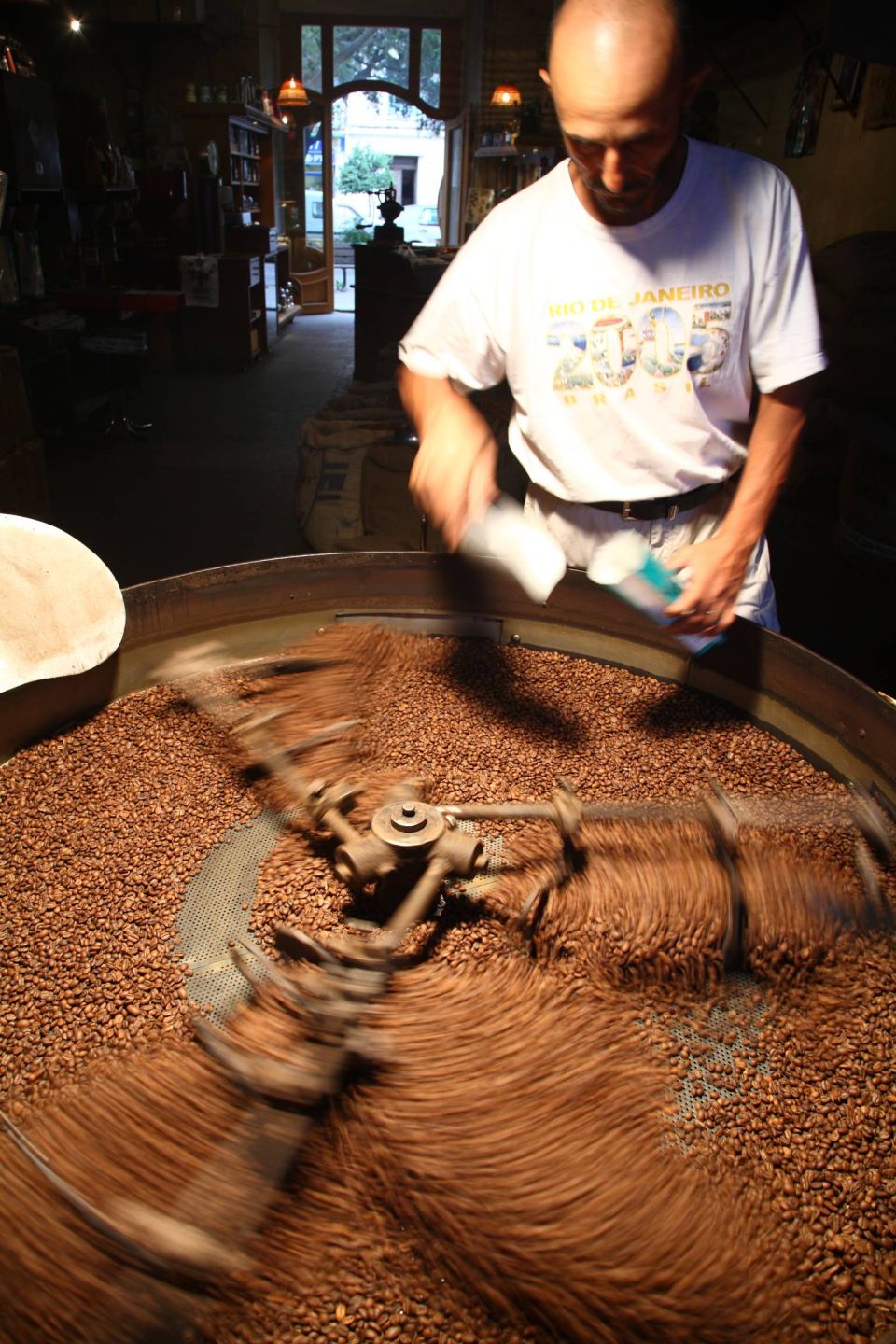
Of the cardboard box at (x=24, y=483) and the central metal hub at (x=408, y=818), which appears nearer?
the central metal hub at (x=408, y=818)

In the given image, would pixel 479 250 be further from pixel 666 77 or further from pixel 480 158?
pixel 480 158

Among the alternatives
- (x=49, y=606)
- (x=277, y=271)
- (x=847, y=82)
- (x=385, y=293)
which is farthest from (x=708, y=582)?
(x=277, y=271)

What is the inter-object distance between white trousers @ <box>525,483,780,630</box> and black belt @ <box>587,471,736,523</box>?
2 centimetres

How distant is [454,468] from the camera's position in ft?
3.85

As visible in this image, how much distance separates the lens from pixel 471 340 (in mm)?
1280

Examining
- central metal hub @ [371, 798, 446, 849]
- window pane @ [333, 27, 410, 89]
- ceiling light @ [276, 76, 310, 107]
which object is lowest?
central metal hub @ [371, 798, 446, 849]

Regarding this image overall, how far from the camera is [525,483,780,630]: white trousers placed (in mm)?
1339

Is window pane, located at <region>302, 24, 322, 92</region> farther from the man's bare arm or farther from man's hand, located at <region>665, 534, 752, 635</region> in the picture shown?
man's hand, located at <region>665, 534, 752, 635</region>

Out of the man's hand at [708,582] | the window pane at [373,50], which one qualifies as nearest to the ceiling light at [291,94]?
the window pane at [373,50]

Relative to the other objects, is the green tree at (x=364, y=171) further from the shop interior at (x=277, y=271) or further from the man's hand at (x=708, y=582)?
the man's hand at (x=708, y=582)

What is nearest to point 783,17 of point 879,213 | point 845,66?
point 845,66

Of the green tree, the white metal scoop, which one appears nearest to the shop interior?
the white metal scoop

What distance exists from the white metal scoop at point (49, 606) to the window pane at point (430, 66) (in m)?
12.4

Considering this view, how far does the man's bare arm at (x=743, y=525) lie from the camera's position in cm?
110
